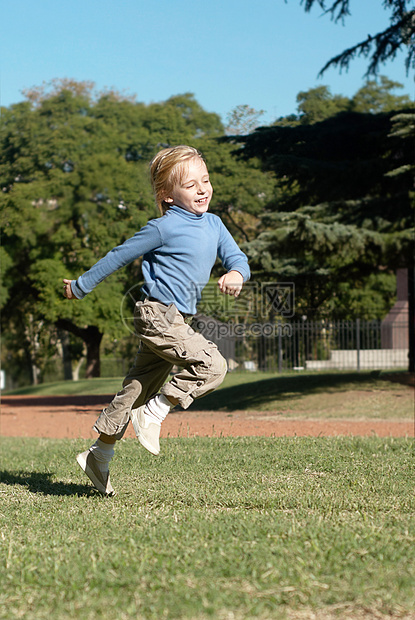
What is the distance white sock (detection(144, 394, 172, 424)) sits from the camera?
407 cm

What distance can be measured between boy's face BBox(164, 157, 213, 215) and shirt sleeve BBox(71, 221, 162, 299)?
23cm

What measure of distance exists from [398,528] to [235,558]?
975mm

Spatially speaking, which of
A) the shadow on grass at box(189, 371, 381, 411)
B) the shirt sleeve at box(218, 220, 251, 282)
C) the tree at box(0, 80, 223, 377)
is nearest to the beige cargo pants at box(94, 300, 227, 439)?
the shirt sleeve at box(218, 220, 251, 282)

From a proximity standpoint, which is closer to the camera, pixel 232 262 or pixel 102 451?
pixel 232 262

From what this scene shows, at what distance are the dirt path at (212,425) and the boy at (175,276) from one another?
519cm

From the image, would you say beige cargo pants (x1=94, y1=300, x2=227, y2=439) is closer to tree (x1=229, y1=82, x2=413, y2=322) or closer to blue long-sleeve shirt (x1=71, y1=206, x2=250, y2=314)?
blue long-sleeve shirt (x1=71, y1=206, x2=250, y2=314)

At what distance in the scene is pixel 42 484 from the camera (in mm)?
5383

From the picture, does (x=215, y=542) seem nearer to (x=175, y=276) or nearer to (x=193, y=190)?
(x=175, y=276)

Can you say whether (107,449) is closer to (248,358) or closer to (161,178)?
(161,178)

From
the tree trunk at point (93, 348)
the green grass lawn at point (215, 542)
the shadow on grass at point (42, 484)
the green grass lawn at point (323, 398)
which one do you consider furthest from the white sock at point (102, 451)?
the tree trunk at point (93, 348)

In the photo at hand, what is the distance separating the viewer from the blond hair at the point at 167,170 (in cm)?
407

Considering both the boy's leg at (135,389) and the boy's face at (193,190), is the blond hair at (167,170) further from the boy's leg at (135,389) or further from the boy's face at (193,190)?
the boy's leg at (135,389)

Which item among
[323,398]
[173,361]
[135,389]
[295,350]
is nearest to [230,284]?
[173,361]

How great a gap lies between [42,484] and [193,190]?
273cm
